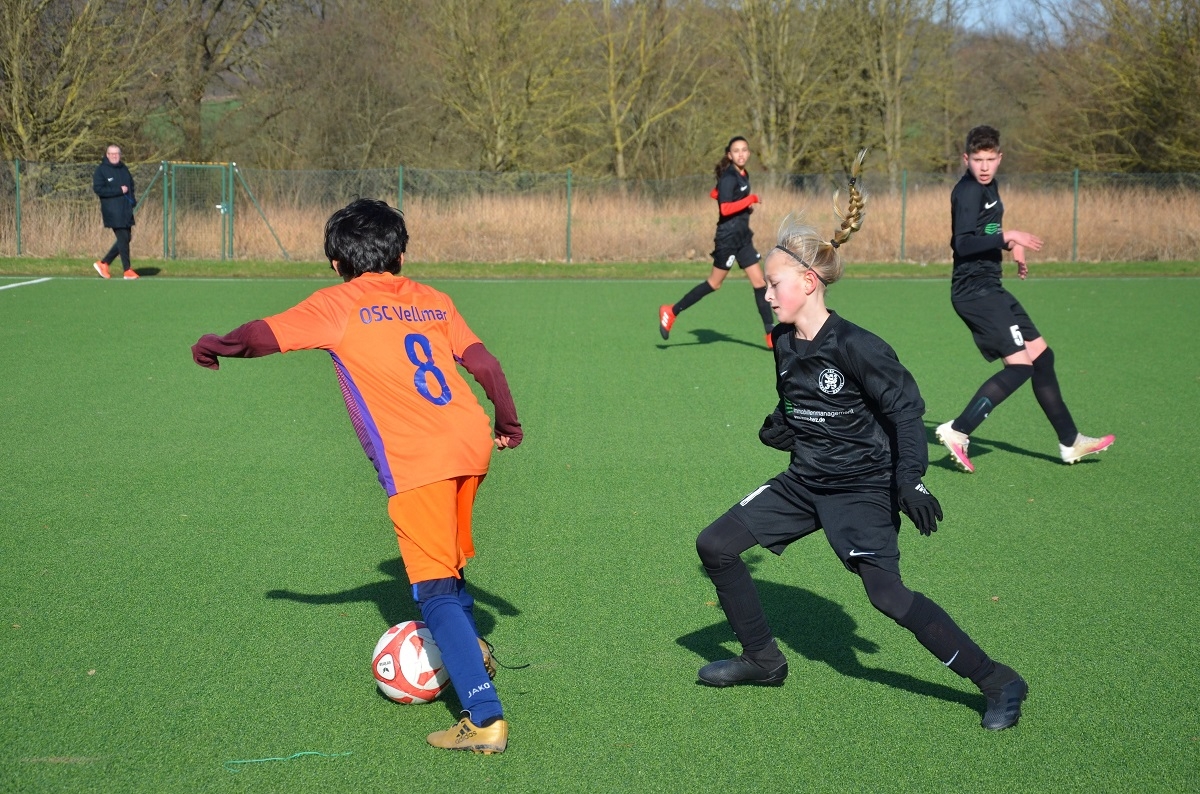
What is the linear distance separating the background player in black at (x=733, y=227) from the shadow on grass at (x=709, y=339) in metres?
0.36

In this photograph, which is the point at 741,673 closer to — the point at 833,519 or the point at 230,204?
the point at 833,519

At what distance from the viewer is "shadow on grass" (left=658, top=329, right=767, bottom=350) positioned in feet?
41.3

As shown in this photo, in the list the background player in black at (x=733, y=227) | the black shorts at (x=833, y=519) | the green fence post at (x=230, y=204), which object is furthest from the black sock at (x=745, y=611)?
the green fence post at (x=230, y=204)

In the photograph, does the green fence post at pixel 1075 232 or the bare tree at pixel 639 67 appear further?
the bare tree at pixel 639 67

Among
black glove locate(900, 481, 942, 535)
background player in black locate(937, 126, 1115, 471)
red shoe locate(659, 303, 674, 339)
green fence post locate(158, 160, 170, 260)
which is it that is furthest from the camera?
green fence post locate(158, 160, 170, 260)

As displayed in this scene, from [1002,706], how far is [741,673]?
889 millimetres

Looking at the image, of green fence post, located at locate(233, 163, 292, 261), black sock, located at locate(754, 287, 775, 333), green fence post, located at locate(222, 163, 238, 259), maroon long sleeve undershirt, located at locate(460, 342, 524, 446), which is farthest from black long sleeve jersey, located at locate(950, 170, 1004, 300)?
green fence post, located at locate(222, 163, 238, 259)

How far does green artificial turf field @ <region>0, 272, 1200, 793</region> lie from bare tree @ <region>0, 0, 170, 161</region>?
56.8 ft

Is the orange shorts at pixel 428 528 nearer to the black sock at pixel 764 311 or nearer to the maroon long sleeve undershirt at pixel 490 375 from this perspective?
the maroon long sleeve undershirt at pixel 490 375

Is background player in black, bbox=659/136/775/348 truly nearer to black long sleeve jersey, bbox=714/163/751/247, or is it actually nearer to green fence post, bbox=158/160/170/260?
black long sleeve jersey, bbox=714/163/751/247

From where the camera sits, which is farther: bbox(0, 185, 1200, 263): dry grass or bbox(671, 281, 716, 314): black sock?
bbox(0, 185, 1200, 263): dry grass

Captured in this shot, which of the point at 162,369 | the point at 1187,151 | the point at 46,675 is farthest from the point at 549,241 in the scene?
the point at 46,675

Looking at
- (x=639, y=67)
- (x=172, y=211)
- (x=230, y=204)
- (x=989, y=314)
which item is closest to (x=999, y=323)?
(x=989, y=314)

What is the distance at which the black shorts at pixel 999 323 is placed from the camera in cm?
723
